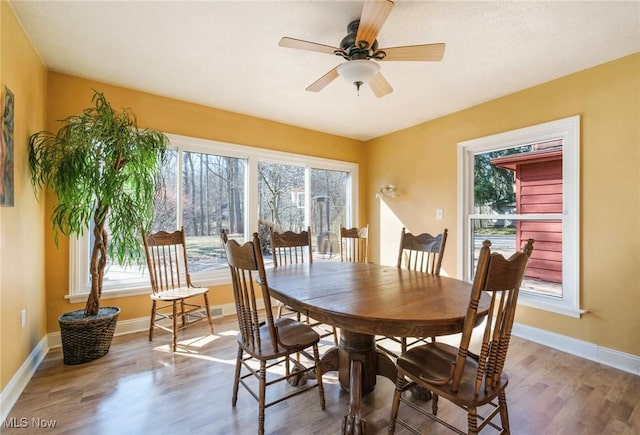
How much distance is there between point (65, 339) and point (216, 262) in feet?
5.10

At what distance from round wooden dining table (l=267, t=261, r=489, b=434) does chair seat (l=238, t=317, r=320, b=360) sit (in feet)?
0.76

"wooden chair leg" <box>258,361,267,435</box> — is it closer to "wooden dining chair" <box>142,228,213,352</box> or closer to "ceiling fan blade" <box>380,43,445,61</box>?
"wooden dining chair" <box>142,228,213,352</box>

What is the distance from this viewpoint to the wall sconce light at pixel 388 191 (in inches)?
174

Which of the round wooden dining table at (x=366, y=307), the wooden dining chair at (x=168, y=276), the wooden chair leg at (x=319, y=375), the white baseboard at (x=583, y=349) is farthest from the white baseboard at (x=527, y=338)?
the wooden chair leg at (x=319, y=375)

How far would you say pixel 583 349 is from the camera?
261 cm

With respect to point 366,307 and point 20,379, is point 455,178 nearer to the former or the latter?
point 366,307

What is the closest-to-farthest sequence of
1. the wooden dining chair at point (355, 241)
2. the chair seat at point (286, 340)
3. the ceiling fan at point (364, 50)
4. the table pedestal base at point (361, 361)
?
the chair seat at point (286, 340) < the ceiling fan at point (364, 50) < the table pedestal base at point (361, 361) < the wooden dining chair at point (355, 241)

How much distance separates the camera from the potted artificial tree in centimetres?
228

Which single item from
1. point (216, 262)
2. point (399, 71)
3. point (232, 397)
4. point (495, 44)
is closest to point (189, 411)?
point (232, 397)

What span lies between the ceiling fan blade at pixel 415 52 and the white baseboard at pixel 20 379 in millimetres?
3109

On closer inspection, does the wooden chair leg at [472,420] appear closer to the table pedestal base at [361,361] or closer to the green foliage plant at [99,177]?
the table pedestal base at [361,361]

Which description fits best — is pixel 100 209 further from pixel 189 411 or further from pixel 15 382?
pixel 189 411

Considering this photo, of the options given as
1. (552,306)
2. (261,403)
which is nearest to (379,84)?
(261,403)

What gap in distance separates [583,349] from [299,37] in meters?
3.51
